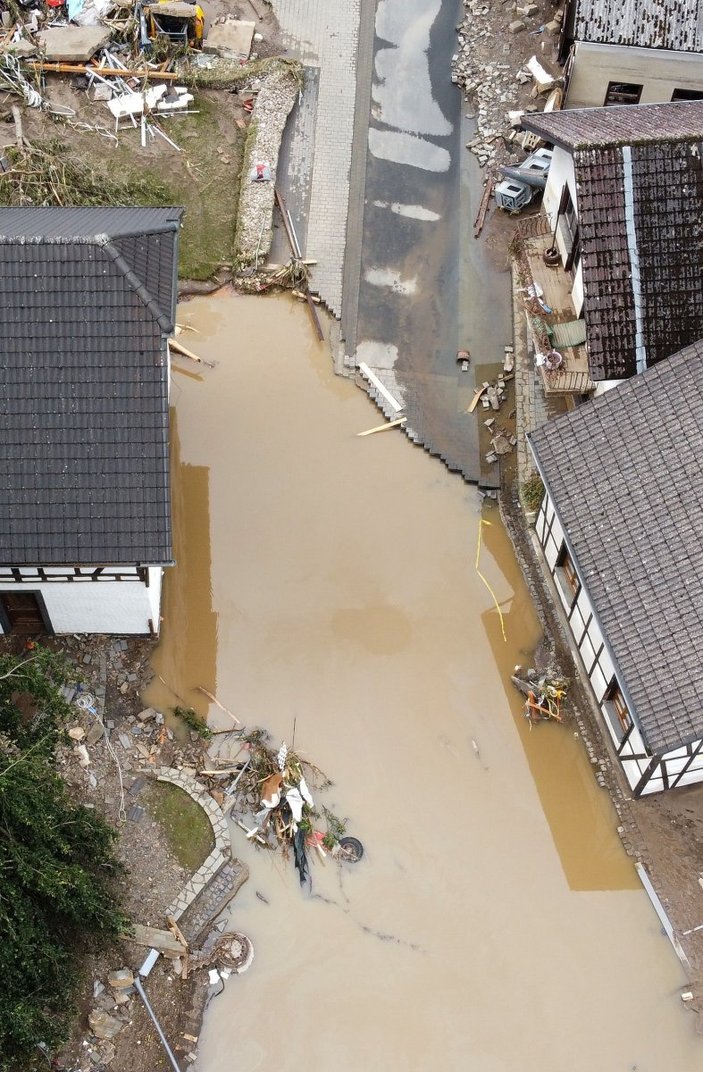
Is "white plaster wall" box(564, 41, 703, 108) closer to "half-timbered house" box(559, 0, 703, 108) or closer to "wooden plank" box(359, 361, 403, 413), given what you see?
"half-timbered house" box(559, 0, 703, 108)

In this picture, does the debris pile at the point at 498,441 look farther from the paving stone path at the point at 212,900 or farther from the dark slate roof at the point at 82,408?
the paving stone path at the point at 212,900

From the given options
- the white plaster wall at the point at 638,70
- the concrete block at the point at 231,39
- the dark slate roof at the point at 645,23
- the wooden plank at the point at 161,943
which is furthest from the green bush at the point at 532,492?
the concrete block at the point at 231,39

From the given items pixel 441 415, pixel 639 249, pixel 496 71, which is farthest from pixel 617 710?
pixel 496 71

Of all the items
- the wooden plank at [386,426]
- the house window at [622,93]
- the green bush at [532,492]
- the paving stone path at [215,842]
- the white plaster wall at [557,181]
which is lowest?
the paving stone path at [215,842]

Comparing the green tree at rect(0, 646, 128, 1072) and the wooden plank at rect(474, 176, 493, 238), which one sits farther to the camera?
the wooden plank at rect(474, 176, 493, 238)

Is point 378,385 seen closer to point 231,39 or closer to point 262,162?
point 262,162

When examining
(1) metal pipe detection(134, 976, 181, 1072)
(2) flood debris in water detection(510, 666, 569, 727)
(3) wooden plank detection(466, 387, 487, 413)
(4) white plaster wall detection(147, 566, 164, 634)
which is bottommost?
(1) metal pipe detection(134, 976, 181, 1072)

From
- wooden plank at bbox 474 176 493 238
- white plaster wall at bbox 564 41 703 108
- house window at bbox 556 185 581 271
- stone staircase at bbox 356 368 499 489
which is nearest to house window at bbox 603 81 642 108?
white plaster wall at bbox 564 41 703 108
